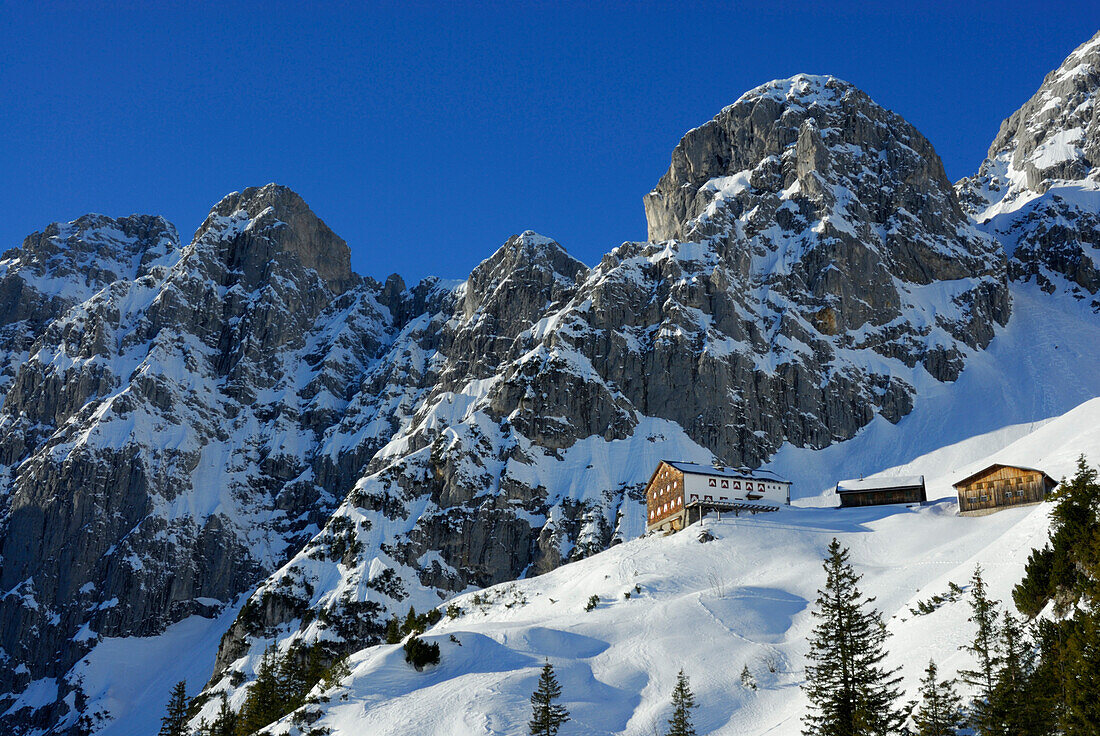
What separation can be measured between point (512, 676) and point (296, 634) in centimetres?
8225

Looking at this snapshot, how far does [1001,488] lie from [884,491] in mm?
20420

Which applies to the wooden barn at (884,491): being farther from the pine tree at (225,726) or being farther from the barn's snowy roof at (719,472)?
the pine tree at (225,726)

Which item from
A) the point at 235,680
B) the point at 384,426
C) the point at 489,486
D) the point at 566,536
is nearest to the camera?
the point at 235,680

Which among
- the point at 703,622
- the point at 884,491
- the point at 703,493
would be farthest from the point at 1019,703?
the point at 884,491

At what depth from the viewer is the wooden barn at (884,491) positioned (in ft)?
316

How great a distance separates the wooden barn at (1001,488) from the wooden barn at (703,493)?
1858 centimetres

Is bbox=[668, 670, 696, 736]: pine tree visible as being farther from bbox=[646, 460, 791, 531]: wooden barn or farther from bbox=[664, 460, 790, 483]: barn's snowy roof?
bbox=[664, 460, 790, 483]: barn's snowy roof

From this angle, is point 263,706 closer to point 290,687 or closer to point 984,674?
point 290,687

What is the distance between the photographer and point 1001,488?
259 ft

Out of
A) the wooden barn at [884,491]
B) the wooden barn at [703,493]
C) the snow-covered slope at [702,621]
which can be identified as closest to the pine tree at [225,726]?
the snow-covered slope at [702,621]

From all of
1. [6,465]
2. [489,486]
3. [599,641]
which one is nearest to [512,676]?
[599,641]

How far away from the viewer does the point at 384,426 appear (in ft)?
637

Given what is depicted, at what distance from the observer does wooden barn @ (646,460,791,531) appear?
9300 cm

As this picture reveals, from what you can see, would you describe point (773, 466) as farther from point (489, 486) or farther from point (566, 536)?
point (489, 486)
